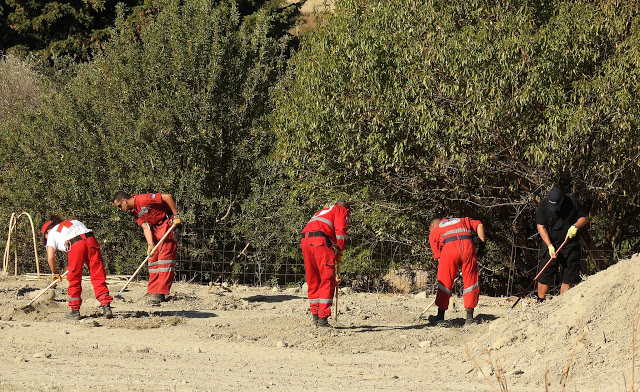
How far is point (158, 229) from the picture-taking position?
11.9 meters

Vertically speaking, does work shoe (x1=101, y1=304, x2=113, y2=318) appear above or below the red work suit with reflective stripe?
below

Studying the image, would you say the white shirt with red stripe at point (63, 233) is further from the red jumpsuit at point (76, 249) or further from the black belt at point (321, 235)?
the black belt at point (321, 235)

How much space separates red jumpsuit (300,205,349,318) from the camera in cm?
1006

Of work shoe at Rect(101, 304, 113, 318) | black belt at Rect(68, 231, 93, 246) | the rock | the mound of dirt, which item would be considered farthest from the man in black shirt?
black belt at Rect(68, 231, 93, 246)

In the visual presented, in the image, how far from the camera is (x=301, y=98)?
49.5ft

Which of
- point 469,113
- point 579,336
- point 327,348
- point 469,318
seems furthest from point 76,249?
point 469,113

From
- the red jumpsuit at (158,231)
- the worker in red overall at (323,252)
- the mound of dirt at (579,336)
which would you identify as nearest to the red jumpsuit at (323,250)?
the worker in red overall at (323,252)

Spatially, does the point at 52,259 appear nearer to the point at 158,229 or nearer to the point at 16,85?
the point at 158,229

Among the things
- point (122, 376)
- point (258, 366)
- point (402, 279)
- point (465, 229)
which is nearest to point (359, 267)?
point (402, 279)

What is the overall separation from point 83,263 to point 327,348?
3375 millimetres

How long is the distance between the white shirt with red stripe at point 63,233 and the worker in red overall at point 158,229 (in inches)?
45.1

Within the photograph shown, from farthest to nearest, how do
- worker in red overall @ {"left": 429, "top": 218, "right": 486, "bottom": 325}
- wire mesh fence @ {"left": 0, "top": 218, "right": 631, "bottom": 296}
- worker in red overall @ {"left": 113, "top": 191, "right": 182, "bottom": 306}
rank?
wire mesh fence @ {"left": 0, "top": 218, "right": 631, "bottom": 296}, worker in red overall @ {"left": 113, "top": 191, "right": 182, "bottom": 306}, worker in red overall @ {"left": 429, "top": 218, "right": 486, "bottom": 325}

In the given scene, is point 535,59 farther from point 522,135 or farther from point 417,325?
point 417,325

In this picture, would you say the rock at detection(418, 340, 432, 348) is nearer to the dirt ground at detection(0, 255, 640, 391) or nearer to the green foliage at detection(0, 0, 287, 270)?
the dirt ground at detection(0, 255, 640, 391)
